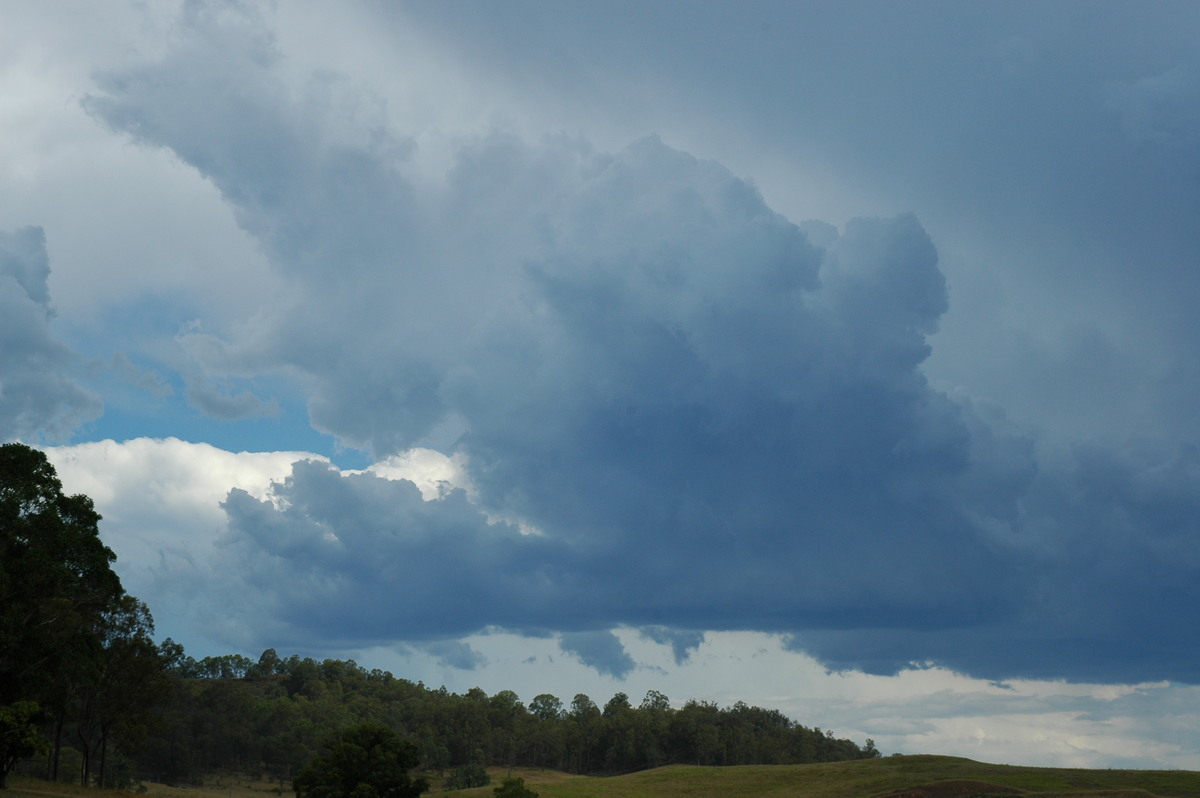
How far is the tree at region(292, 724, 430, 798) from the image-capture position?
248 feet

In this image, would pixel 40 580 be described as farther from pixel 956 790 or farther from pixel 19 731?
pixel 956 790

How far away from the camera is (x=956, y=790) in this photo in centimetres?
9712

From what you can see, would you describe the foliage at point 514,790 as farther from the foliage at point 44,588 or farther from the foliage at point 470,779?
the foliage at point 470,779

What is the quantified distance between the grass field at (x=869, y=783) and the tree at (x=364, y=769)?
17.3 meters

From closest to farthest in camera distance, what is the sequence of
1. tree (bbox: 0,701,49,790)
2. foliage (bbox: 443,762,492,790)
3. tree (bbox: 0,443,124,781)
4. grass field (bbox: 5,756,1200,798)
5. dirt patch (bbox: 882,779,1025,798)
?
tree (bbox: 0,701,49,790) → tree (bbox: 0,443,124,781) → dirt patch (bbox: 882,779,1025,798) → grass field (bbox: 5,756,1200,798) → foliage (bbox: 443,762,492,790)

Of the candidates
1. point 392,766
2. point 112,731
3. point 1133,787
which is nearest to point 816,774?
point 1133,787

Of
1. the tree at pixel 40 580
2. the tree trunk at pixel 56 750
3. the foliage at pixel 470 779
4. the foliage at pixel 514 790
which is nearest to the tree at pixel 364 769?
the foliage at pixel 514 790

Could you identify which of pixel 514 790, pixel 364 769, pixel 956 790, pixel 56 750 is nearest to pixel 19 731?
pixel 364 769

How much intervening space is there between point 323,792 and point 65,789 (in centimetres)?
1816

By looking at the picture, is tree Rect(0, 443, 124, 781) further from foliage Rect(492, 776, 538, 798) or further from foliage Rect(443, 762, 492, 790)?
foliage Rect(443, 762, 492, 790)

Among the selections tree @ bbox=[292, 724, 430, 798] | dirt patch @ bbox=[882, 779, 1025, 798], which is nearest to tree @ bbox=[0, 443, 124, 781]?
tree @ bbox=[292, 724, 430, 798]

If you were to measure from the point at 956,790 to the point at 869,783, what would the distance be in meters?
16.2

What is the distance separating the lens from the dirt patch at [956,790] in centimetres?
9438

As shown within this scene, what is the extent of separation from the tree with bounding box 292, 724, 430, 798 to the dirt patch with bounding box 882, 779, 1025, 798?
4901cm
